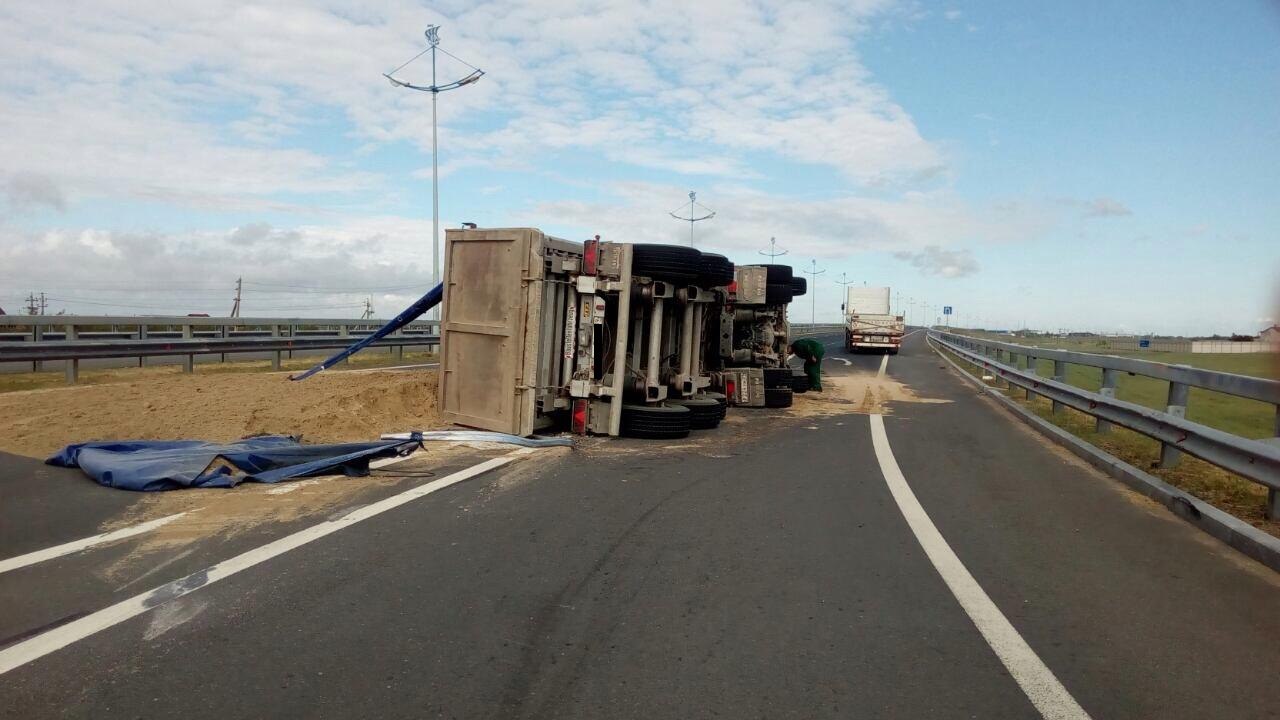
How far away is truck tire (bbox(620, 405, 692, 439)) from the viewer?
10.7m

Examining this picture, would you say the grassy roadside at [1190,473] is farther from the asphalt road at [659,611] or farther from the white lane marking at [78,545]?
the white lane marking at [78,545]

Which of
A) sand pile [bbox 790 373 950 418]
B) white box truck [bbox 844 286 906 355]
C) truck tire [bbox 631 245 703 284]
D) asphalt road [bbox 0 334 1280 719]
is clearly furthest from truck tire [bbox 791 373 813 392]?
white box truck [bbox 844 286 906 355]

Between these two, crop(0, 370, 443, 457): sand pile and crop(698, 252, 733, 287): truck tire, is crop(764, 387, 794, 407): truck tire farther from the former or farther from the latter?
crop(0, 370, 443, 457): sand pile

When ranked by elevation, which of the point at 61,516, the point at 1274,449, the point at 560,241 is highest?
the point at 560,241

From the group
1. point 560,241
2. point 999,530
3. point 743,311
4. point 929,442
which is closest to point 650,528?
point 999,530

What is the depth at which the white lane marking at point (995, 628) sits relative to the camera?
335cm

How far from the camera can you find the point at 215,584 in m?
4.63

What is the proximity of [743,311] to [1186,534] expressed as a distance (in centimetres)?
1090

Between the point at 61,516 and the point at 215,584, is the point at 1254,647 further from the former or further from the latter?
the point at 61,516

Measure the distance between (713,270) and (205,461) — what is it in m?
6.93

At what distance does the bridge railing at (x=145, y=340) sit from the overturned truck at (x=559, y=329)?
8.11 meters

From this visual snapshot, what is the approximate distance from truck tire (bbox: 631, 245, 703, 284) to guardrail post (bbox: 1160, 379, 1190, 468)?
5.73 metres

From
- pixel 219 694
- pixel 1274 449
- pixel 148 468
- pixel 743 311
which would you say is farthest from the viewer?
pixel 743 311

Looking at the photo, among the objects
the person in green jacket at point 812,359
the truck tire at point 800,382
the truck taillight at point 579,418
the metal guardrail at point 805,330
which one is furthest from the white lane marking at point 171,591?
the metal guardrail at point 805,330
